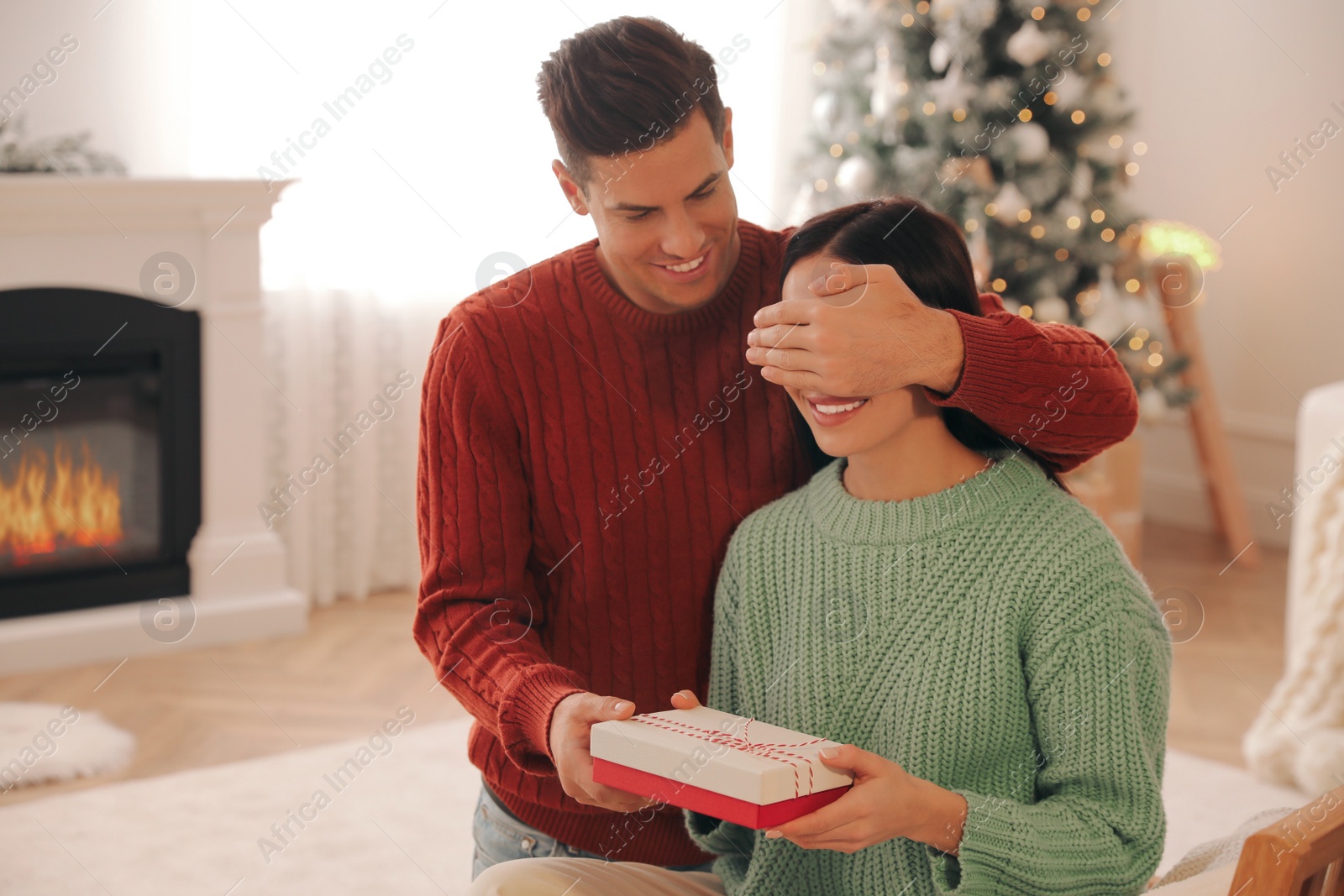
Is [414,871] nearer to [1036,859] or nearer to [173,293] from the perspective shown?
[1036,859]

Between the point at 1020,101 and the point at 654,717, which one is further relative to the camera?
the point at 1020,101

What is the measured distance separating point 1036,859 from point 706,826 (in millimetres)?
442

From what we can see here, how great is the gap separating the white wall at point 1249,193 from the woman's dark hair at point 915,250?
13.2 feet

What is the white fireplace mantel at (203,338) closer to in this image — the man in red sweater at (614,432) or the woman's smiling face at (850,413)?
the man in red sweater at (614,432)

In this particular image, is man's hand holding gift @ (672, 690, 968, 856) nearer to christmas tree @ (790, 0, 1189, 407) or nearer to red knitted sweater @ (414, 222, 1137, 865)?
red knitted sweater @ (414, 222, 1137, 865)

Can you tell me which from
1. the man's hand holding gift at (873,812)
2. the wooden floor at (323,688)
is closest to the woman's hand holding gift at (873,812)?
the man's hand holding gift at (873,812)

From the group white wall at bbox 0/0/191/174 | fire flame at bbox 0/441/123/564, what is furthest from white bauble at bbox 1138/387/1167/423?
fire flame at bbox 0/441/123/564

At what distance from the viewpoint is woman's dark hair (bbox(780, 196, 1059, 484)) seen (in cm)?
148

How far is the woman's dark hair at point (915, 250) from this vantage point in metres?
1.48

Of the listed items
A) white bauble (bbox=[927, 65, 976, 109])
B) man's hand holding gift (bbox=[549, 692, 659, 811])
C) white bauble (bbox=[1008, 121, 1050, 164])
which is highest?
white bauble (bbox=[927, 65, 976, 109])

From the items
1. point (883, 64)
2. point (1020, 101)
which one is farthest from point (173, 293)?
point (1020, 101)

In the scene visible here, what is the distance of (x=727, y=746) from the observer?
1236 millimetres

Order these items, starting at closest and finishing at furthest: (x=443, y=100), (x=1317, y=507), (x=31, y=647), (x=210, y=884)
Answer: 1. (x=210, y=884)
2. (x=1317, y=507)
3. (x=31, y=647)
4. (x=443, y=100)

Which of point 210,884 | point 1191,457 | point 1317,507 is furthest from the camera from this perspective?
point 1191,457
